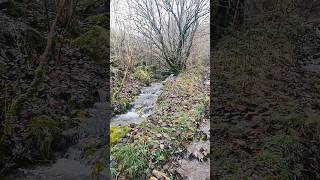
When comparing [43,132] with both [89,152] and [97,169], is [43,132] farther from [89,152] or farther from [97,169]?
[97,169]

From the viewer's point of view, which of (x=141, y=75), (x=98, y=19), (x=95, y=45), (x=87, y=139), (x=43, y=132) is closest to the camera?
(x=43, y=132)

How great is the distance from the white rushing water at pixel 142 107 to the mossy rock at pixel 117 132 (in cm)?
8

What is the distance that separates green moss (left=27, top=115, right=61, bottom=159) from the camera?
372cm

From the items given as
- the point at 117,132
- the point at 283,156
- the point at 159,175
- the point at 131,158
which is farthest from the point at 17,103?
the point at 283,156

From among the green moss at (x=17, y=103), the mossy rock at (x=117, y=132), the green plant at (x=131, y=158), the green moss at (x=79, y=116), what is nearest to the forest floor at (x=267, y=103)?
the green plant at (x=131, y=158)

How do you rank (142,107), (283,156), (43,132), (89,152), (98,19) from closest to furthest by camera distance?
(283,156), (43,132), (89,152), (142,107), (98,19)

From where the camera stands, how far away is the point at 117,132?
410 cm

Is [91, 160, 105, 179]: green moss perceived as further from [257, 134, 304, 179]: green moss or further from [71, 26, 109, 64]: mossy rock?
[71, 26, 109, 64]: mossy rock

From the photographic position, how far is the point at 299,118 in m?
4.05

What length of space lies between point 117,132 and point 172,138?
Answer: 0.61 meters

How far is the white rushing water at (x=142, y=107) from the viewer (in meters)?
4.28

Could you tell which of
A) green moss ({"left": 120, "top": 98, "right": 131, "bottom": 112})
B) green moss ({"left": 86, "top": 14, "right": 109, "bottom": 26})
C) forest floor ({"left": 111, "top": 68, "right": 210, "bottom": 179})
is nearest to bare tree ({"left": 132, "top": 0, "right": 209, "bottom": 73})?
forest floor ({"left": 111, "top": 68, "right": 210, "bottom": 179})

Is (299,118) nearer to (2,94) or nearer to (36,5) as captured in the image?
(2,94)

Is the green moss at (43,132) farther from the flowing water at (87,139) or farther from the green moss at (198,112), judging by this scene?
the green moss at (198,112)
